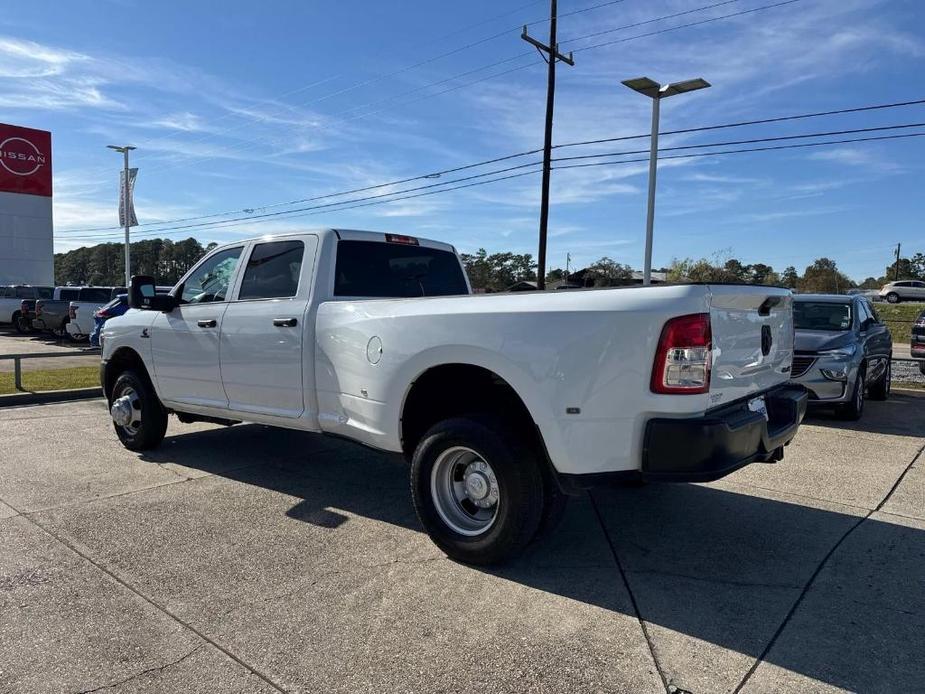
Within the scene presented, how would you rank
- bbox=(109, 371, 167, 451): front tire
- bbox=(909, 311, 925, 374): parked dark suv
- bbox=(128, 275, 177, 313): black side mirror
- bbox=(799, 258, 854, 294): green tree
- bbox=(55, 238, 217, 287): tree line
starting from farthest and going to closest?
bbox=(55, 238, 217, 287): tree line
bbox=(799, 258, 854, 294): green tree
bbox=(909, 311, 925, 374): parked dark suv
bbox=(109, 371, 167, 451): front tire
bbox=(128, 275, 177, 313): black side mirror

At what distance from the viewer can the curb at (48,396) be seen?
9328 millimetres

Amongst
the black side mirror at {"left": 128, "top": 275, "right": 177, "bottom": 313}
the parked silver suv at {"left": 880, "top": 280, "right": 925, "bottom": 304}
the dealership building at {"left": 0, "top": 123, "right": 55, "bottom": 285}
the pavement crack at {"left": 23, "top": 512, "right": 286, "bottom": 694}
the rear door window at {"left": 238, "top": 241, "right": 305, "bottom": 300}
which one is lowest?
the pavement crack at {"left": 23, "top": 512, "right": 286, "bottom": 694}

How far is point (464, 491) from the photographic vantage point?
4.02 metres

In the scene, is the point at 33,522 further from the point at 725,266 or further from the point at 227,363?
the point at 725,266

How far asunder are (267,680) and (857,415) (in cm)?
805

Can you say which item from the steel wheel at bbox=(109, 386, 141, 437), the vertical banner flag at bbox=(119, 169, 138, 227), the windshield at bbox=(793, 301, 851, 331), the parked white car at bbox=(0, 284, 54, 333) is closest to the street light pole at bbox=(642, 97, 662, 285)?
the windshield at bbox=(793, 301, 851, 331)

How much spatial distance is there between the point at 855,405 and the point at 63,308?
22.3 meters

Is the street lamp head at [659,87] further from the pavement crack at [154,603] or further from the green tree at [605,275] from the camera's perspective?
the pavement crack at [154,603]

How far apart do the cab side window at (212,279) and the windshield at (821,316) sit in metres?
7.24

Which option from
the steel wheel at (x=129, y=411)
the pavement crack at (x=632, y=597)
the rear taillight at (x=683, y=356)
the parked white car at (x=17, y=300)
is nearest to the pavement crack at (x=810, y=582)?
the pavement crack at (x=632, y=597)

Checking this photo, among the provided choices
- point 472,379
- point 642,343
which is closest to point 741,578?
point 642,343

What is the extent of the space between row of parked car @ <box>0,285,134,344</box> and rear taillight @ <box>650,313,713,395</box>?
1536 cm

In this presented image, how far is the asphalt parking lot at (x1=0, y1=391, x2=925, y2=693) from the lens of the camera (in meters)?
2.81

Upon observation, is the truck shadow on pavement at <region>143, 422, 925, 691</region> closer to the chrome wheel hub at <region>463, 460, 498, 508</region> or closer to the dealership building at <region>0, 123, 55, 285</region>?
the chrome wheel hub at <region>463, 460, 498, 508</region>
